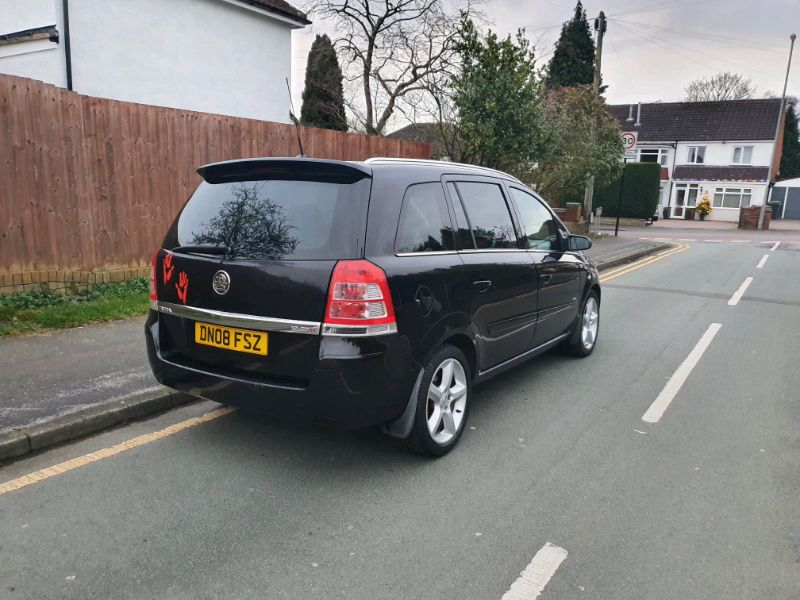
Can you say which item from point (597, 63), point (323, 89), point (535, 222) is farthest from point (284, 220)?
point (597, 63)

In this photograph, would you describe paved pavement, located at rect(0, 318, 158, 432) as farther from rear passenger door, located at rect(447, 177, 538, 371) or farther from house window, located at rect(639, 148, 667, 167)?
house window, located at rect(639, 148, 667, 167)

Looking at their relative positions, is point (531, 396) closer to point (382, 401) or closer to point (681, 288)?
point (382, 401)

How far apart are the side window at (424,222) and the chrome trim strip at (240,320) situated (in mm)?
713

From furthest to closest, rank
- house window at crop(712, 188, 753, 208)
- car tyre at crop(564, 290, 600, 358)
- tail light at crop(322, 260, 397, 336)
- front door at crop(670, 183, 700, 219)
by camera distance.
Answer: front door at crop(670, 183, 700, 219), house window at crop(712, 188, 753, 208), car tyre at crop(564, 290, 600, 358), tail light at crop(322, 260, 397, 336)

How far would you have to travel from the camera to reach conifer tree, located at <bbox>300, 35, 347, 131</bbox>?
2238 cm

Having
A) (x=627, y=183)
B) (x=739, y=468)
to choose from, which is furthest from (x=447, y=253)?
(x=627, y=183)

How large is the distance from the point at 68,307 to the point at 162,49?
7.70 meters

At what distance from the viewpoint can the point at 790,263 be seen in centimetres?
1647

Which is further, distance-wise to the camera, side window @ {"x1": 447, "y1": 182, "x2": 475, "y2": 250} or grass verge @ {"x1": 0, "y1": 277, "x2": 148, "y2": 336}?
grass verge @ {"x1": 0, "y1": 277, "x2": 148, "y2": 336}

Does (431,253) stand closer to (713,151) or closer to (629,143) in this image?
(629,143)

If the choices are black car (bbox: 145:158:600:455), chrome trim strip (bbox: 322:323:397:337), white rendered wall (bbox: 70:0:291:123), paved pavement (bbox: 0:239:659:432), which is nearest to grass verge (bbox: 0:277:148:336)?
paved pavement (bbox: 0:239:659:432)

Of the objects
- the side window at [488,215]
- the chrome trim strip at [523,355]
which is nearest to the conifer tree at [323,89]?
the chrome trim strip at [523,355]

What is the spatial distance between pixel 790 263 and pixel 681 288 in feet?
24.1

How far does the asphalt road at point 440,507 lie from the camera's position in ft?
8.80
